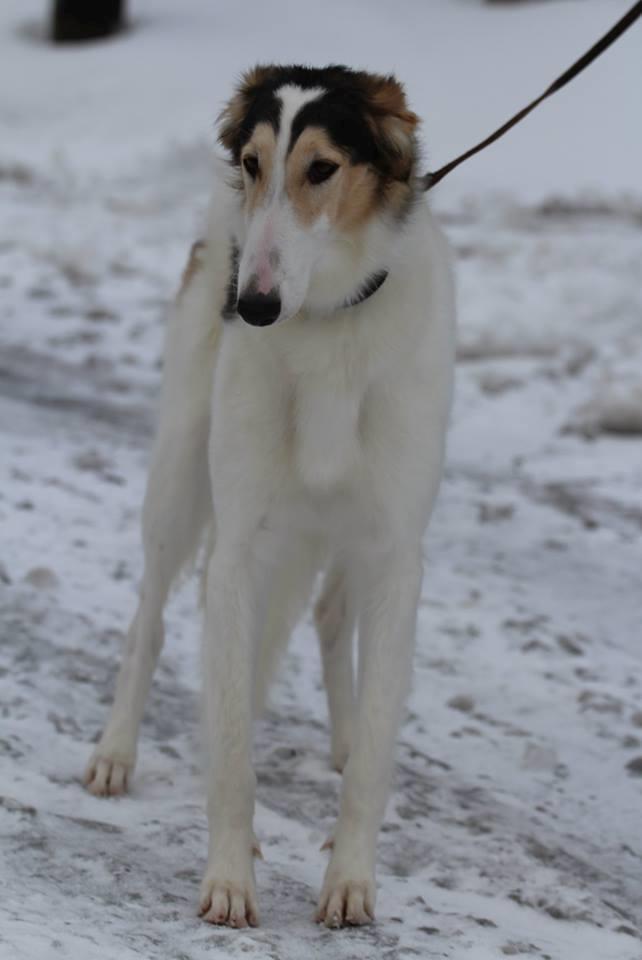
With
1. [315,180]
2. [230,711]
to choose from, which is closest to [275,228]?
[315,180]

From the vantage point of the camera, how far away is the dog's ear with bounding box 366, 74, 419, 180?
10.6 ft

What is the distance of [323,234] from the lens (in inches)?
122

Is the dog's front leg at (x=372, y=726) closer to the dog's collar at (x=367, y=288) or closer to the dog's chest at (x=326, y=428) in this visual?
the dog's chest at (x=326, y=428)

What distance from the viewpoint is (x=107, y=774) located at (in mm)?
3812

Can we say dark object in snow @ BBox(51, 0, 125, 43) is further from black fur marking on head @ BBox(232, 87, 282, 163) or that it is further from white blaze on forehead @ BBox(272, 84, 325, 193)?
white blaze on forehead @ BBox(272, 84, 325, 193)

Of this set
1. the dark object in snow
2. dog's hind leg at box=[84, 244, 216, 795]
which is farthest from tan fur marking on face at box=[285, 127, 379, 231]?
the dark object in snow

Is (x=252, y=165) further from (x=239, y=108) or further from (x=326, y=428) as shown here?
(x=326, y=428)

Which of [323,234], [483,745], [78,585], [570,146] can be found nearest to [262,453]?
[323,234]

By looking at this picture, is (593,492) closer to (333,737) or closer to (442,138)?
(333,737)

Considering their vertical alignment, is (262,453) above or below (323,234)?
below

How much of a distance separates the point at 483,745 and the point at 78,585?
4.80 feet

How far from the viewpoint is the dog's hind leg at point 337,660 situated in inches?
164

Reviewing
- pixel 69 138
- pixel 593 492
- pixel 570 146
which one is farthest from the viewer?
pixel 69 138

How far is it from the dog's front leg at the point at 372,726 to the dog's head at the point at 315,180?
0.61 meters
